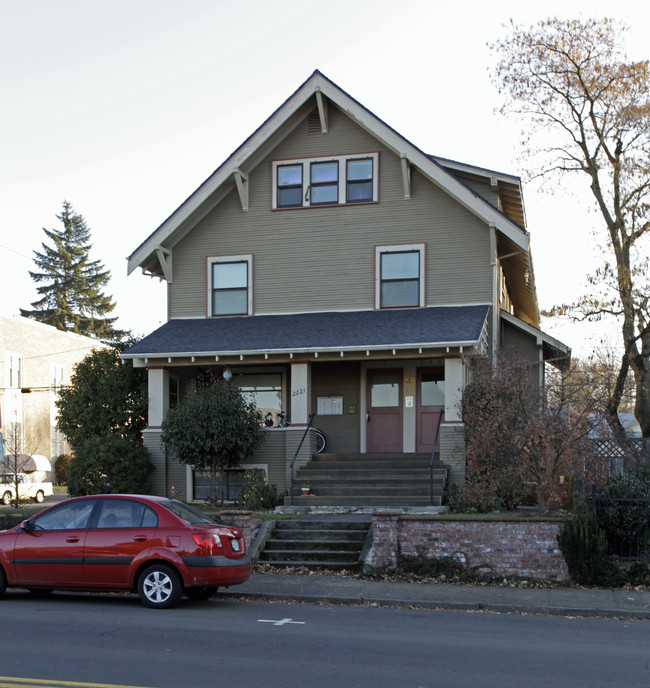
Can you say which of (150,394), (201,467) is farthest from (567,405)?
(150,394)

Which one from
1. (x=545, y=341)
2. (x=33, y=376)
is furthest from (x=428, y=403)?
(x=33, y=376)

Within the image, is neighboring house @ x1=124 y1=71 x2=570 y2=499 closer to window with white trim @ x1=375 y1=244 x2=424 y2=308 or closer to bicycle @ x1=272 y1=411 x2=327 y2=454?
window with white trim @ x1=375 y1=244 x2=424 y2=308

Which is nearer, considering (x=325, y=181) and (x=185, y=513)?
(x=185, y=513)

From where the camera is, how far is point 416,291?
21141 mm

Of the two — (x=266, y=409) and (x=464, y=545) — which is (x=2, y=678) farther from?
(x=266, y=409)

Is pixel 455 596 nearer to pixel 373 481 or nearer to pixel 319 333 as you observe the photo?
pixel 373 481

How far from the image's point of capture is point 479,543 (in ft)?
44.1

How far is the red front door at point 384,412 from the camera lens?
20906 mm

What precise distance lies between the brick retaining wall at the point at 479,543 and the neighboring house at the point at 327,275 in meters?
5.93

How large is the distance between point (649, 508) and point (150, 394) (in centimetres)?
1144

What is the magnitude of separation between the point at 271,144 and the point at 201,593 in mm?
13274

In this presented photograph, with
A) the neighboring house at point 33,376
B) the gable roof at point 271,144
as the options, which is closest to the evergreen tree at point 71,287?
the neighboring house at point 33,376

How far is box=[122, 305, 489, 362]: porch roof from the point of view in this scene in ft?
61.4

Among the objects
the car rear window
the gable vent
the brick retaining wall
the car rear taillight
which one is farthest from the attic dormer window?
the car rear taillight
